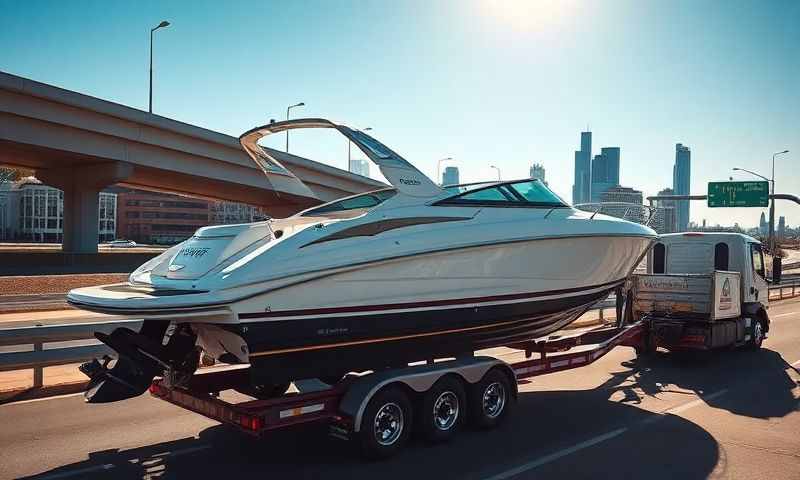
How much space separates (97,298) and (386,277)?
2670 mm

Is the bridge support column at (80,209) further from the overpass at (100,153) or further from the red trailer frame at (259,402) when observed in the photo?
the red trailer frame at (259,402)

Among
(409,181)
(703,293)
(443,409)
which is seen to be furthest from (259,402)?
(703,293)

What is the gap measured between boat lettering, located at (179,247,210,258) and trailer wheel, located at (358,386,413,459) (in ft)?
7.00

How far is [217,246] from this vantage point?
6.50m

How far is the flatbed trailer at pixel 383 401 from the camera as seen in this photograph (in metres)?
6.06

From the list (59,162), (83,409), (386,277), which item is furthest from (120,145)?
(386,277)

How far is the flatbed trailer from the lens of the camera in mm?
6059

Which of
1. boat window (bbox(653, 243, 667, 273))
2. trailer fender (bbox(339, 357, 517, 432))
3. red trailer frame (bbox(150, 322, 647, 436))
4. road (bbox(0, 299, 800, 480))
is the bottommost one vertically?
road (bbox(0, 299, 800, 480))

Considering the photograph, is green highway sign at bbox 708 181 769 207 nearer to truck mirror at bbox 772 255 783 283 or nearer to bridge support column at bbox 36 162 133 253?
truck mirror at bbox 772 255 783 283

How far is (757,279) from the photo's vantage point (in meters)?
13.6

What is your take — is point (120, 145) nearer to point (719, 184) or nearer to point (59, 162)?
point (59, 162)

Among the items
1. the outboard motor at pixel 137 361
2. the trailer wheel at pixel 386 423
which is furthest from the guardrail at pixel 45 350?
the trailer wheel at pixel 386 423

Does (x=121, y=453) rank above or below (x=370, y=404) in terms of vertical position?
below

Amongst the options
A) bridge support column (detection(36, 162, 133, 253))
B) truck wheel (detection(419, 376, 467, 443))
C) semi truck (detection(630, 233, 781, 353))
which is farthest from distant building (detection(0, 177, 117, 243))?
truck wheel (detection(419, 376, 467, 443))
